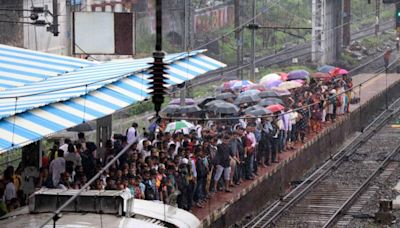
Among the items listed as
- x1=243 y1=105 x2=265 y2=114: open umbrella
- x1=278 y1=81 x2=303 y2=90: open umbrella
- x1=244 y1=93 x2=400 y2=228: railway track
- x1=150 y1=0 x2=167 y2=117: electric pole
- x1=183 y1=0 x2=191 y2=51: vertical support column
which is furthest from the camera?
x1=278 y1=81 x2=303 y2=90: open umbrella

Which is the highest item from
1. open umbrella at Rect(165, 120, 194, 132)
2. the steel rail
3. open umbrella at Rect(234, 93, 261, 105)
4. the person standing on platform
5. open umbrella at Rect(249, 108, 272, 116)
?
open umbrella at Rect(234, 93, 261, 105)

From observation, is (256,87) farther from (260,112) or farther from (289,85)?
(260,112)

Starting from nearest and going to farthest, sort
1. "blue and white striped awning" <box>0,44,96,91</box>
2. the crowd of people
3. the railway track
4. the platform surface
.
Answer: the crowd of people
"blue and white striped awning" <box>0,44,96,91</box>
the platform surface
the railway track

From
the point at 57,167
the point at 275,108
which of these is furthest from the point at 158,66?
the point at 275,108

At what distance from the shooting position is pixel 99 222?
10781 millimetres

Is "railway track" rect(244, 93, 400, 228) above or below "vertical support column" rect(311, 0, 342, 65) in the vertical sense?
below

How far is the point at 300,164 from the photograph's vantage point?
86.9ft

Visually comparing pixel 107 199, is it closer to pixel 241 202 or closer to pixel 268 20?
pixel 241 202

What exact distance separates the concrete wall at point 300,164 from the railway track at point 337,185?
249 mm

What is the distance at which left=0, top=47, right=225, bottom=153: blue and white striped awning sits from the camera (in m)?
13.6

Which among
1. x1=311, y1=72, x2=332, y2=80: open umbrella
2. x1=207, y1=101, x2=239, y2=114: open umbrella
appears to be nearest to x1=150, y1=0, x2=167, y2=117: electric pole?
x1=207, y1=101, x2=239, y2=114: open umbrella

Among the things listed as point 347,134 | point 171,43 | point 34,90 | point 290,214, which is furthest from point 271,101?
point 171,43

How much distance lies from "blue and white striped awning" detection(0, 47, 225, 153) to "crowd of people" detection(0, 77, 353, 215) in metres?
0.79

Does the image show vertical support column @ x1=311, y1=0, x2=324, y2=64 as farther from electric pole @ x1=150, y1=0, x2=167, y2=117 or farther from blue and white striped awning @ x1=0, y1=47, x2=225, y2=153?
electric pole @ x1=150, y1=0, x2=167, y2=117
